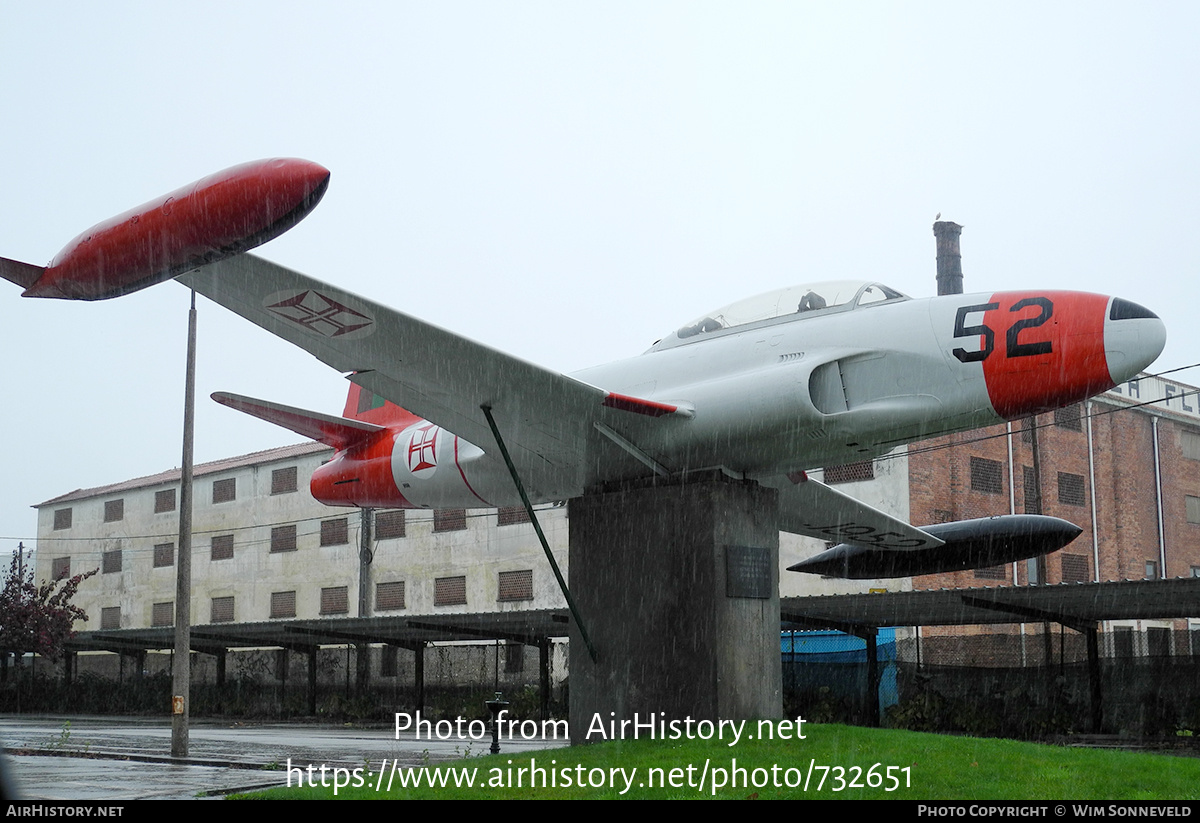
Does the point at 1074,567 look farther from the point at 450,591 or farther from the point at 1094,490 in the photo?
the point at 450,591

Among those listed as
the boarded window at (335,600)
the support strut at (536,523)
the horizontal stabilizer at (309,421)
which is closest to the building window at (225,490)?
the boarded window at (335,600)

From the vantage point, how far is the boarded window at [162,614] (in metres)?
47.1

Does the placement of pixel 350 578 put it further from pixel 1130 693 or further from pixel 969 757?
pixel 969 757

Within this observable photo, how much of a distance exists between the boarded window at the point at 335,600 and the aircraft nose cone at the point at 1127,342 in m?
36.1

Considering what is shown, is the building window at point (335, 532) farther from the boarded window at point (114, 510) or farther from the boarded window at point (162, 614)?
the boarded window at point (114, 510)

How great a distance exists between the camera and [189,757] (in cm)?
1678

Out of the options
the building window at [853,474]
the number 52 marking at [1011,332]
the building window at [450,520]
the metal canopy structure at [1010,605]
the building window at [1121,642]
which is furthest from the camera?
the building window at [450,520]

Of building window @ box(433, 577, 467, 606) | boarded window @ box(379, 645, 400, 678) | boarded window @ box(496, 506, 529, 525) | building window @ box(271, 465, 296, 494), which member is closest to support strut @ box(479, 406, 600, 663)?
boarded window @ box(496, 506, 529, 525)

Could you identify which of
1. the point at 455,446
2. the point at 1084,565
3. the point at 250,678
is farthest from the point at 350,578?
the point at 455,446

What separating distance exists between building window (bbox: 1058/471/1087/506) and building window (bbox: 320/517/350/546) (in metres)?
24.1

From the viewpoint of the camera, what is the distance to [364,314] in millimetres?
9930

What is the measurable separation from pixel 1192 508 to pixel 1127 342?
36.2 m

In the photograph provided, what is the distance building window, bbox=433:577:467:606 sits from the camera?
1569 inches

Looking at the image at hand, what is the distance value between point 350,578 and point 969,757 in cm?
3577
